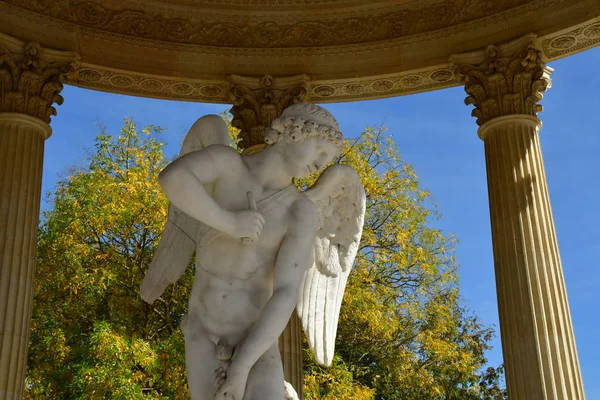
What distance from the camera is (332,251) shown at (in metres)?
14.3

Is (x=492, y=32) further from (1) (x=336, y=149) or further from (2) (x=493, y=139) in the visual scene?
(1) (x=336, y=149)

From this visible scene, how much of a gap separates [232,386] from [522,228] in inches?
644

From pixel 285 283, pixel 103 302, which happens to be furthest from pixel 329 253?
pixel 103 302

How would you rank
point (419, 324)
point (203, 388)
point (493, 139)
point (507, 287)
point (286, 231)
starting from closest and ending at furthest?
point (203, 388) < point (286, 231) < point (507, 287) < point (493, 139) < point (419, 324)

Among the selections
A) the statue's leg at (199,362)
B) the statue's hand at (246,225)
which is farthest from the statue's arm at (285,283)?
the statue's hand at (246,225)

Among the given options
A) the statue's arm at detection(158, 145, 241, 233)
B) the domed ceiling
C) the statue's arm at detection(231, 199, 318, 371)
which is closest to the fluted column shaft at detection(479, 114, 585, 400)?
the domed ceiling

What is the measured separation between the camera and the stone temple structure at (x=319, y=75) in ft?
81.8

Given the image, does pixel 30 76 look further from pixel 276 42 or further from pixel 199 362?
pixel 199 362

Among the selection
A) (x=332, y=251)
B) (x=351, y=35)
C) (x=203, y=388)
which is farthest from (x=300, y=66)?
(x=203, y=388)

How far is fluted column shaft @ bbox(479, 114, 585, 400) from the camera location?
24.4 m

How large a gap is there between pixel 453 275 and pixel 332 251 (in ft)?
105

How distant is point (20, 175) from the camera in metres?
26.0

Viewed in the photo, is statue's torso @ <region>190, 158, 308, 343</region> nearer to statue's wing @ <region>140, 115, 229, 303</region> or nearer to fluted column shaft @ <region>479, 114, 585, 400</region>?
statue's wing @ <region>140, 115, 229, 303</region>

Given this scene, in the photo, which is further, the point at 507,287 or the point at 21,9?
the point at 21,9
